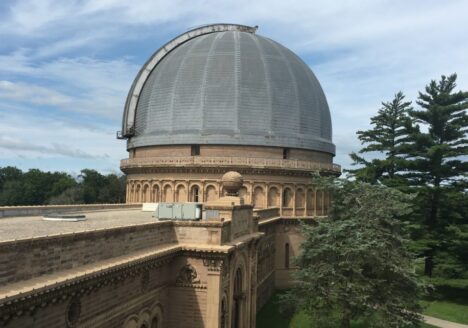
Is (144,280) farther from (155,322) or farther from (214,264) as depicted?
(214,264)

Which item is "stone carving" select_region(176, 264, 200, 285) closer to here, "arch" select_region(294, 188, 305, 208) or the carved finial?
the carved finial

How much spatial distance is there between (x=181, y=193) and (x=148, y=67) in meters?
11.3

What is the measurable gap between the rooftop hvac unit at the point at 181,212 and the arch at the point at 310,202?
20.3 meters

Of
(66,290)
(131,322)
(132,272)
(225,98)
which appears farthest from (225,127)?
(66,290)

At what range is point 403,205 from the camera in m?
21.5

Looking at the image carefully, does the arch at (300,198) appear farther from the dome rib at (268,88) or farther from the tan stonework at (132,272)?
the tan stonework at (132,272)

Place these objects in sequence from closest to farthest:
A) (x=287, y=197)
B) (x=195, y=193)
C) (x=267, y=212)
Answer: (x=267, y=212) → (x=195, y=193) → (x=287, y=197)

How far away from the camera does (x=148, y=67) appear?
38844 millimetres

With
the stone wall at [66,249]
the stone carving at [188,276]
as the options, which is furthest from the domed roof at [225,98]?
the stone wall at [66,249]

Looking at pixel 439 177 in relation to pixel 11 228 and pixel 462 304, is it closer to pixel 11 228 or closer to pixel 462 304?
pixel 462 304

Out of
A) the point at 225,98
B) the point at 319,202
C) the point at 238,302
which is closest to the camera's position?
the point at 238,302

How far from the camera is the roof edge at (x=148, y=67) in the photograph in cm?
3838

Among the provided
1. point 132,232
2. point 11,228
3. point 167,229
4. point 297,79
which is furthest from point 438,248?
point 11,228

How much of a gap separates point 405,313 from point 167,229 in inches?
447
